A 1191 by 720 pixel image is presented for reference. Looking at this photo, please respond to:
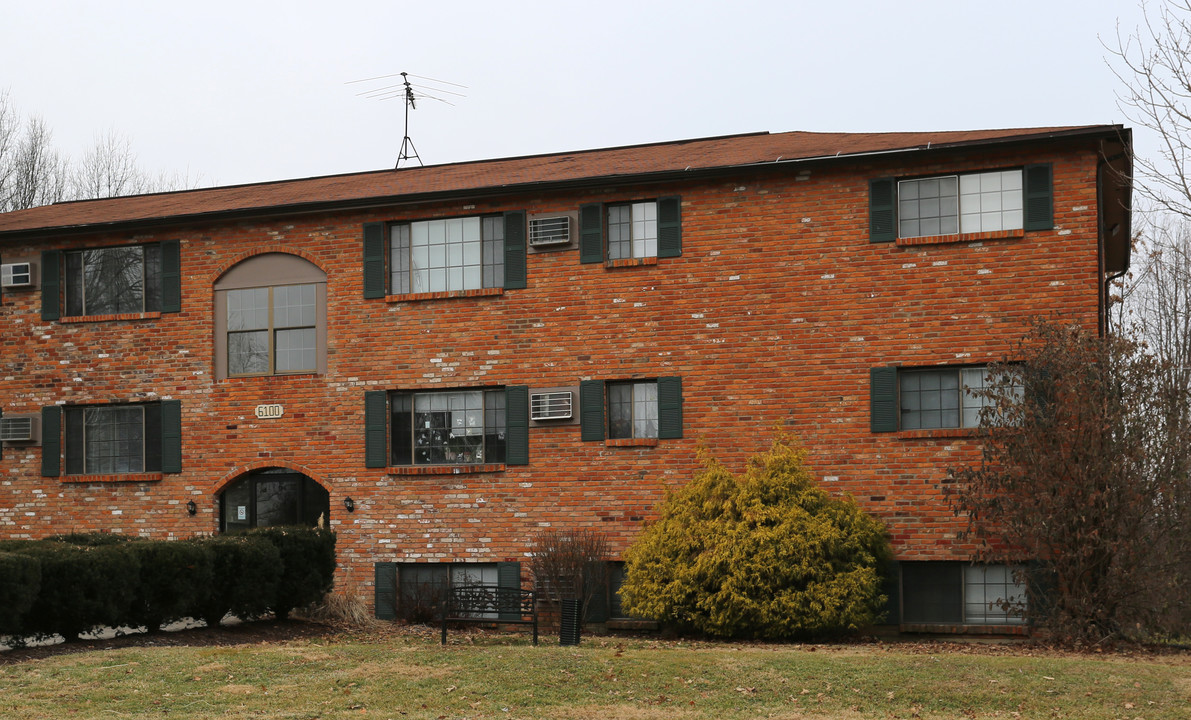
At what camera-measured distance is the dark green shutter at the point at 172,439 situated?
752 inches

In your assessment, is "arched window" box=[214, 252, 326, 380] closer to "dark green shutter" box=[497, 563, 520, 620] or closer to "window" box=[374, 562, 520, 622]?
"window" box=[374, 562, 520, 622]

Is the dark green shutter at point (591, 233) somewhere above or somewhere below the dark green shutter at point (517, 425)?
above

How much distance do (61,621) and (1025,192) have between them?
12869mm

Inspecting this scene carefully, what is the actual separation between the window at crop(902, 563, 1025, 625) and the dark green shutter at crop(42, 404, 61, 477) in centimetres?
1319

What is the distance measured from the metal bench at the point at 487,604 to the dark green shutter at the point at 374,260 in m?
4.79

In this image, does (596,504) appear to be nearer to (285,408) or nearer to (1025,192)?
(285,408)

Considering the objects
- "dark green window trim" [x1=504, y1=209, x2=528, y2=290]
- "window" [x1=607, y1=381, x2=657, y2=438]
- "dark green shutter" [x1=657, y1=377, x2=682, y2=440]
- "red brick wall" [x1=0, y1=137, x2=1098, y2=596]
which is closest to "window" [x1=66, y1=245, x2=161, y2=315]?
"red brick wall" [x1=0, y1=137, x2=1098, y2=596]

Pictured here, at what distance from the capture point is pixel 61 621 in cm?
1369

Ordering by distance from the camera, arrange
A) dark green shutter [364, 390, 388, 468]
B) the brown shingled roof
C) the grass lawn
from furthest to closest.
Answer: dark green shutter [364, 390, 388, 468] → the brown shingled roof → the grass lawn

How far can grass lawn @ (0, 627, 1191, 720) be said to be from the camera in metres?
10.5

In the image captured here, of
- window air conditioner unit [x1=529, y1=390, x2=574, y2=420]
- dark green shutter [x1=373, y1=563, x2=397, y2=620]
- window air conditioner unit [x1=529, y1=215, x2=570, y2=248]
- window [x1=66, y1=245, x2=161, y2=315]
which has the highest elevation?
window air conditioner unit [x1=529, y1=215, x2=570, y2=248]

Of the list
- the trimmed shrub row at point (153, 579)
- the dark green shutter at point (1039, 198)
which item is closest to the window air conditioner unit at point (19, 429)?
the trimmed shrub row at point (153, 579)

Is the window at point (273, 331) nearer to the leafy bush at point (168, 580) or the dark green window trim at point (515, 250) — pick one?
the dark green window trim at point (515, 250)

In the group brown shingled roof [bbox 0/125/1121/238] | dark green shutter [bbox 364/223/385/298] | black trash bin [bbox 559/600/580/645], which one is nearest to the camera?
black trash bin [bbox 559/600/580/645]
